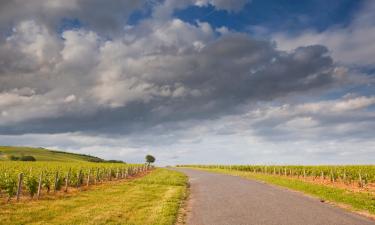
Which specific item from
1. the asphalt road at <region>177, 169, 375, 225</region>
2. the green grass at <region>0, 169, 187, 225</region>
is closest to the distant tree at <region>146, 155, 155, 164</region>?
the green grass at <region>0, 169, 187, 225</region>

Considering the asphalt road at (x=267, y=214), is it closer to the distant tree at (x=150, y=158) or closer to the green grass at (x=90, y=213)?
the green grass at (x=90, y=213)

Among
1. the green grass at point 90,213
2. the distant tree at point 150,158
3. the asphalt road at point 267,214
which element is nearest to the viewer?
the asphalt road at point 267,214

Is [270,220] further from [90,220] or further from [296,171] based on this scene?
[296,171]

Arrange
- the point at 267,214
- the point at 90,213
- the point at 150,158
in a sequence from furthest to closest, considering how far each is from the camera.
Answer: the point at 150,158 < the point at 90,213 < the point at 267,214

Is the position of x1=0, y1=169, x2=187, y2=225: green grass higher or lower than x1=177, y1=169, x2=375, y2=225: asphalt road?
lower

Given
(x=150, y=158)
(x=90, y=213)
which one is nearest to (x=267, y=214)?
(x=90, y=213)

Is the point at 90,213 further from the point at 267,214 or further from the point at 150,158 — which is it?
the point at 150,158

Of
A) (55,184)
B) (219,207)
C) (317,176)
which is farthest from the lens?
(317,176)

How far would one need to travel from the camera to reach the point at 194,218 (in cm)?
1594

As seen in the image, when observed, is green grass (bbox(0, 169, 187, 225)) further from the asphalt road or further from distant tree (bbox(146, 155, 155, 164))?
distant tree (bbox(146, 155, 155, 164))

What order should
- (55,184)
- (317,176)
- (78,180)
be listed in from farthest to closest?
1. (317,176)
2. (78,180)
3. (55,184)

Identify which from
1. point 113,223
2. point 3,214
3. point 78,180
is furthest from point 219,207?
point 78,180

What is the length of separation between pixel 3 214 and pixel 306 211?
14137 millimetres

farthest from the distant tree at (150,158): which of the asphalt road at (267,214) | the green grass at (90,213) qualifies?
the asphalt road at (267,214)
